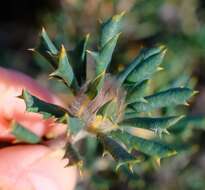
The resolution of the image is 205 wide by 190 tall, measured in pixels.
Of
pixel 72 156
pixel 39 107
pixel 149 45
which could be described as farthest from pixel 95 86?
pixel 149 45

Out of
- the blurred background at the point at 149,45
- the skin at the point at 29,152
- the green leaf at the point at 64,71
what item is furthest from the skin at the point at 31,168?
the blurred background at the point at 149,45

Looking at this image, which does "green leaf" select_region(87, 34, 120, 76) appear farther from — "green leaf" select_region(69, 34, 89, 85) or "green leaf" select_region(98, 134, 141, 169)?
"green leaf" select_region(98, 134, 141, 169)

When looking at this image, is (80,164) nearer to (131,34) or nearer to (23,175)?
(23,175)

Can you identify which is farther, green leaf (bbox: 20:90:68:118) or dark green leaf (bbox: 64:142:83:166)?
dark green leaf (bbox: 64:142:83:166)

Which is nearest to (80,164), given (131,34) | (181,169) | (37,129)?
(37,129)

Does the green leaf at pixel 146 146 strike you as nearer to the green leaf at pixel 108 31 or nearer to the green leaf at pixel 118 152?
the green leaf at pixel 118 152

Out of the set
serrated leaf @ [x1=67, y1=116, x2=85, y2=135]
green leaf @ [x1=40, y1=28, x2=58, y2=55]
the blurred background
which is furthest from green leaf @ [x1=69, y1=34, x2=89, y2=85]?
the blurred background
